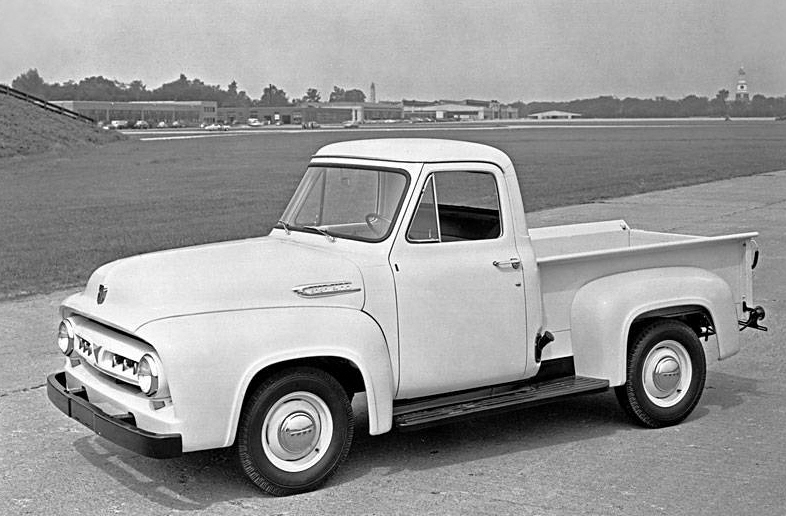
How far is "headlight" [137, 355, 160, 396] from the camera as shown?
16.9 ft

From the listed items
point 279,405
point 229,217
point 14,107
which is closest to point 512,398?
point 279,405

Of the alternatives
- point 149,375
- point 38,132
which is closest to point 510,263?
point 149,375

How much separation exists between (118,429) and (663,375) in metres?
3.33

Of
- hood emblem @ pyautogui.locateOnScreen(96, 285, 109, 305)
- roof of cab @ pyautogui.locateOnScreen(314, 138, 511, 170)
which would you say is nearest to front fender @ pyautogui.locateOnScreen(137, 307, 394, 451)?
hood emblem @ pyautogui.locateOnScreen(96, 285, 109, 305)

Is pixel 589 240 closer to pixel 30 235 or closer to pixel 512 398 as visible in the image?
pixel 512 398

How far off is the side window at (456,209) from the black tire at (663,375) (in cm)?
120

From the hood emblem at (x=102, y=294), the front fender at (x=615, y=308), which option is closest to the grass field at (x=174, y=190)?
the hood emblem at (x=102, y=294)

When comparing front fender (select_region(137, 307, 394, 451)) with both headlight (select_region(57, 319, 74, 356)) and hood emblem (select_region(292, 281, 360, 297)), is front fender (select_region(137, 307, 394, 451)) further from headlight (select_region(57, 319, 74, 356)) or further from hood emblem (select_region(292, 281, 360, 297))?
headlight (select_region(57, 319, 74, 356))

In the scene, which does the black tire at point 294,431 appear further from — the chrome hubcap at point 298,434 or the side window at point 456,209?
the side window at point 456,209

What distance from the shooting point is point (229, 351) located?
205 inches

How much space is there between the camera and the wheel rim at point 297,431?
5.39m

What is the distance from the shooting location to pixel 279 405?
5398 mm

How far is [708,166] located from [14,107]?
41.2m

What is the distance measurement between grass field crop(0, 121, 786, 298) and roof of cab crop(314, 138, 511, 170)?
6.59 m
